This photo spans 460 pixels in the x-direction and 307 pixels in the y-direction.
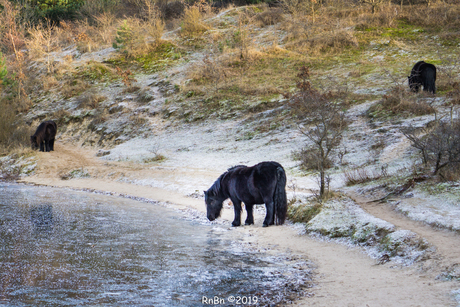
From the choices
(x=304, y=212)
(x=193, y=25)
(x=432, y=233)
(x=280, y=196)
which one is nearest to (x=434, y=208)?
(x=432, y=233)

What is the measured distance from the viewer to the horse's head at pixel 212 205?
1033 centimetres

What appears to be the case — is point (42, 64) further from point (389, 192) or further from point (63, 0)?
point (389, 192)

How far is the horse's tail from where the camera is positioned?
29.1 feet

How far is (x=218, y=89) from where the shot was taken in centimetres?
2620

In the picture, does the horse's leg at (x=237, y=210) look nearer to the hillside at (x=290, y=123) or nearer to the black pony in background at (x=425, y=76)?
the hillside at (x=290, y=123)

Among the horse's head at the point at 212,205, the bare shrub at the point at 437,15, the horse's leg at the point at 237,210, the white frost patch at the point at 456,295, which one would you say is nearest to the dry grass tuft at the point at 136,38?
the bare shrub at the point at 437,15

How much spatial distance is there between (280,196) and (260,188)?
0.51 meters

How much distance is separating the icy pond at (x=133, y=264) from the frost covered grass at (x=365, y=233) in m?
1.41

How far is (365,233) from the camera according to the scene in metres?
7.60

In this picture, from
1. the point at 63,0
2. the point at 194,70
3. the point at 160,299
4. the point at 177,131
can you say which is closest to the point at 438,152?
the point at 160,299

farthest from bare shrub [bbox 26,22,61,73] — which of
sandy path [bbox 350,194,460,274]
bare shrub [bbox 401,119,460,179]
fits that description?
sandy path [bbox 350,194,460,274]

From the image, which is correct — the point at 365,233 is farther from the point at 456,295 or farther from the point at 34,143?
the point at 34,143

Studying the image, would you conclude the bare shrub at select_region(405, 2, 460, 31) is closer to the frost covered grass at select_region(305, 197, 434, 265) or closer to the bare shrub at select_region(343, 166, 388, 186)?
the bare shrub at select_region(343, 166, 388, 186)

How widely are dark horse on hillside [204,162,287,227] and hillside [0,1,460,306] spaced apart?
1.52ft
